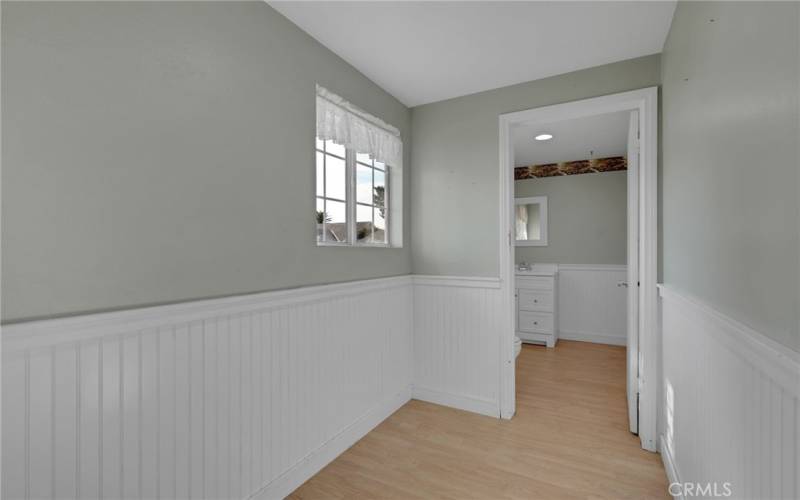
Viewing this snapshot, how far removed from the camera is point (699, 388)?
139cm

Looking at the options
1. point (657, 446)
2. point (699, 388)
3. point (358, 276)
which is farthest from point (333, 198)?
point (657, 446)

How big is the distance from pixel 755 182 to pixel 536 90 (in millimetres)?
1997

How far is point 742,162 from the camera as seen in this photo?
1.01 meters

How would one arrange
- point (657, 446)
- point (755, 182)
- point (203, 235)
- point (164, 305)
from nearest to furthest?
point (755, 182), point (164, 305), point (203, 235), point (657, 446)

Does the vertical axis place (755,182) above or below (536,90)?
below

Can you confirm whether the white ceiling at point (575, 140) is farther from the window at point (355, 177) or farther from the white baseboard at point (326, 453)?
the white baseboard at point (326, 453)

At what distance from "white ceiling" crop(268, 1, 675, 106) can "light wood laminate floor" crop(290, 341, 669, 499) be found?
2500 millimetres

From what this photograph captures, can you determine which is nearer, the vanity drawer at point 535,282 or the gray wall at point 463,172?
the gray wall at point 463,172

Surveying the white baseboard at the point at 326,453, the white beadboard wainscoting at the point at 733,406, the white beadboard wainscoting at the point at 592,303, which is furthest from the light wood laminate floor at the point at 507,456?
the white beadboard wainscoting at the point at 592,303

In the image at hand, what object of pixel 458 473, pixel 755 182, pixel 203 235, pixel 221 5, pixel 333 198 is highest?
pixel 221 5

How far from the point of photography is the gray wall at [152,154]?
3.46ft

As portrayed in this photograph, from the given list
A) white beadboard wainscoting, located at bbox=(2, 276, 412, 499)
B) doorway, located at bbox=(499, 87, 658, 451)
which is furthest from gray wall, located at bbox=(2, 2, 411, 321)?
doorway, located at bbox=(499, 87, 658, 451)

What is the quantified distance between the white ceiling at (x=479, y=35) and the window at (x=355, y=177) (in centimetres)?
36

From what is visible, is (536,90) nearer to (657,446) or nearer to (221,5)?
(221,5)
